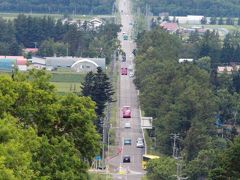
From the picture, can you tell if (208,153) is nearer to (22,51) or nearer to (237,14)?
(22,51)

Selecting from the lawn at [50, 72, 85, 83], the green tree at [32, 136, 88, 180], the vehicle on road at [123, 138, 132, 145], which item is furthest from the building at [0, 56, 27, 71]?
the green tree at [32, 136, 88, 180]

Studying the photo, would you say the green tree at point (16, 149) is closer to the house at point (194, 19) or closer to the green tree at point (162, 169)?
the green tree at point (162, 169)

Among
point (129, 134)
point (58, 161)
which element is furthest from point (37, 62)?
point (58, 161)

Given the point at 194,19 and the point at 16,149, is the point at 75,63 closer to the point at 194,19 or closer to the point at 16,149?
the point at 194,19

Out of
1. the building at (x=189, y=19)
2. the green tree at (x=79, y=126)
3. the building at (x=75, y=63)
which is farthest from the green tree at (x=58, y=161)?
the building at (x=189, y=19)

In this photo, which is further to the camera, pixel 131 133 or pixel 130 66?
pixel 130 66

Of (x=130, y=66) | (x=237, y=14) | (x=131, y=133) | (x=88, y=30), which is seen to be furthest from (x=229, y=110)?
(x=237, y=14)

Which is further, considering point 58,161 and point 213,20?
point 213,20
